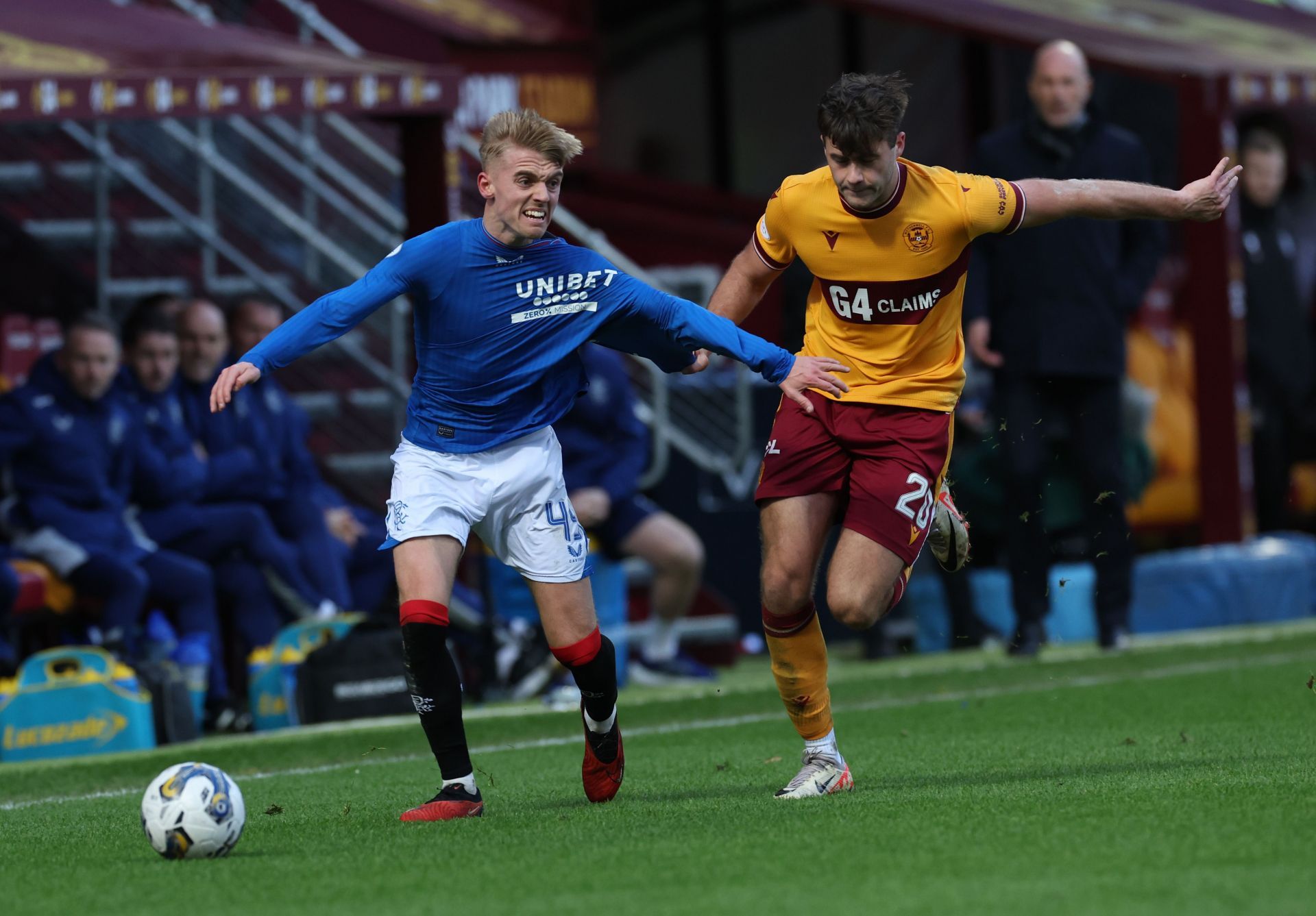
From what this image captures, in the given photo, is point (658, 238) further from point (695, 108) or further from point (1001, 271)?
point (1001, 271)

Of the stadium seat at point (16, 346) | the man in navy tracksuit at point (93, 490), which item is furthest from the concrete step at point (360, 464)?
the man in navy tracksuit at point (93, 490)

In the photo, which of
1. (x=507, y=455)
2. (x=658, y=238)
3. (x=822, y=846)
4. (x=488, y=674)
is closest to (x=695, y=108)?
(x=658, y=238)

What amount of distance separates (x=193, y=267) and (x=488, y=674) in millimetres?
4283

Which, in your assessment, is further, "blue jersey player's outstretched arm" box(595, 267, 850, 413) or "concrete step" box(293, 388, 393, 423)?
→ "concrete step" box(293, 388, 393, 423)

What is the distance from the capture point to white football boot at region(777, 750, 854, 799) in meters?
6.39

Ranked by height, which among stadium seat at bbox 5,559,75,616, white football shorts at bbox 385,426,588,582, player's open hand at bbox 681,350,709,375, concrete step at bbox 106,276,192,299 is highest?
concrete step at bbox 106,276,192,299

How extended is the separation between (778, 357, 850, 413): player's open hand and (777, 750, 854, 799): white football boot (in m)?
1.08

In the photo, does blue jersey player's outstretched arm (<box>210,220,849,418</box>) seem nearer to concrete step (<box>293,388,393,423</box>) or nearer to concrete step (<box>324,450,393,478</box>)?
concrete step (<box>324,450,393,478</box>)

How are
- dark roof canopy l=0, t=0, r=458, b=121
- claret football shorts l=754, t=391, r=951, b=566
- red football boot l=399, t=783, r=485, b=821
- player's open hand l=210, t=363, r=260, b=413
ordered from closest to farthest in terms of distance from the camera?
player's open hand l=210, t=363, r=260, b=413 < red football boot l=399, t=783, r=485, b=821 < claret football shorts l=754, t=391, r=951, b=566 < dark roof canopy l=0, t=0, r=458, b=121

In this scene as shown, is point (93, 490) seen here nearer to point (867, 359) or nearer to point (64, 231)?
point (64, 231)

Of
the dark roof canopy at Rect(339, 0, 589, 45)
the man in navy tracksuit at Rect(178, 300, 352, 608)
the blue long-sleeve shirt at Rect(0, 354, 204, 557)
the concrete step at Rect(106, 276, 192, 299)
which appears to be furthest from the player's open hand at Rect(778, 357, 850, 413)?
the dark roof canopy at Rect(339, 0, 589, 45)

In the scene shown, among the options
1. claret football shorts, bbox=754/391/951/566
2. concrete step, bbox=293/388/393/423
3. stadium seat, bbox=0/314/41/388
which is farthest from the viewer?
concrete step, bbox=293/388/393/423

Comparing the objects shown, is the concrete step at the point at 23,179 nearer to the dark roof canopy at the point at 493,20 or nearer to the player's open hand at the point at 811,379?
the dark roof canopy at the point at 493,20

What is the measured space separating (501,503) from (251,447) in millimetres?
4721
